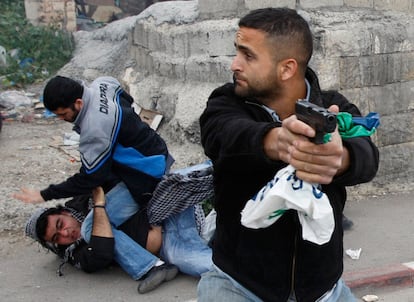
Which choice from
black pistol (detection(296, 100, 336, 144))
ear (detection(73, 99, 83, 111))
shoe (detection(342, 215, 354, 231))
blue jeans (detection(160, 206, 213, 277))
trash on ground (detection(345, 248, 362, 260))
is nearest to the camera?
black pistol (detection(296, 100, 336, 144))

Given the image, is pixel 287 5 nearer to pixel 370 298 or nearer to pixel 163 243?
pixel 163 243

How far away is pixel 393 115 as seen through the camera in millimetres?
5844

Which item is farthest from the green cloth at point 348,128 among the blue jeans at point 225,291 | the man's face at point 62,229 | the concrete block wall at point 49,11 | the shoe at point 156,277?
the concrete block wall at point 49,11

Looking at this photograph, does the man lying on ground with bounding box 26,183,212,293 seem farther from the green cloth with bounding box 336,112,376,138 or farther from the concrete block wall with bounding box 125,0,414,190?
the green cloth with bounding box 336,112,376,138

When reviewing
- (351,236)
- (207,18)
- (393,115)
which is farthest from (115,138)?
(393,115)

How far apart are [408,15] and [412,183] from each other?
1.73 m

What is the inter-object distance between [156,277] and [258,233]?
6.89ft

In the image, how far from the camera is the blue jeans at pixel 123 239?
397 cm

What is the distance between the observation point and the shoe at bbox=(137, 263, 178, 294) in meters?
3.89

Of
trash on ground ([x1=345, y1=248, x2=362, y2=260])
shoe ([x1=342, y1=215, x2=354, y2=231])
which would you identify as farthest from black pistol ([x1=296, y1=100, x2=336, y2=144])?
shoe ([x1=342, y1=215, x2=354, y2=231])

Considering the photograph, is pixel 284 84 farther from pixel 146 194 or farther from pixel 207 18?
pixel 207 18

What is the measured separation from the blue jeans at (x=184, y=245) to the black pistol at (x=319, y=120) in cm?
263

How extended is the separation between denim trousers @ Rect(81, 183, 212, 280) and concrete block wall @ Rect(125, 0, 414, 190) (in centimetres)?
140

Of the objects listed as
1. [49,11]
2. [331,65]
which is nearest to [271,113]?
[331,65]
